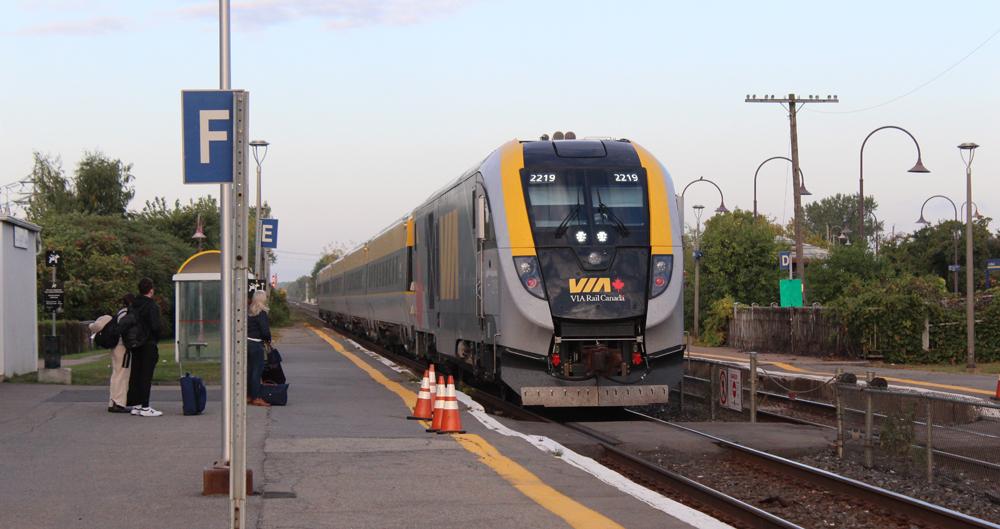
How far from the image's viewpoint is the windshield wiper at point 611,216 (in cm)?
1498

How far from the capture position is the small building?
60.3 ft

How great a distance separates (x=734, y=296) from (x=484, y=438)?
112 feet

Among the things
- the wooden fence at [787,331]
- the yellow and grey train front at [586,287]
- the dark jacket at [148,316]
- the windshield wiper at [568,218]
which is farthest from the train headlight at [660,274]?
the wooden fence at [787,331]

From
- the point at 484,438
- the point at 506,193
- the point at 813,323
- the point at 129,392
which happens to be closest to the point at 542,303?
the point at 506,193

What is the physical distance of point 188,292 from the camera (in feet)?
80.4

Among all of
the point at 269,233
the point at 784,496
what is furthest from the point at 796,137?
the point at 784,496

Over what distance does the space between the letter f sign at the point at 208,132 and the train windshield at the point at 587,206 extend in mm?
7542

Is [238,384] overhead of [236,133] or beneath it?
beneath

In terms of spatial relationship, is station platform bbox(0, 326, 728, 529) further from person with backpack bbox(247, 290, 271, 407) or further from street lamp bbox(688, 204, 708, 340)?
street lamp bbox(688, 204, 708, 340)

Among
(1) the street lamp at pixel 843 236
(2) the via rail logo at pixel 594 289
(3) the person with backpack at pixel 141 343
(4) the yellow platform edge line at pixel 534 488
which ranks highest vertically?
(1) the street lamp at pixel 843 236

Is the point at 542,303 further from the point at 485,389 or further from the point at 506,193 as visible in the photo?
the point at 485,389

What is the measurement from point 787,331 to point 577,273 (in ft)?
74.1

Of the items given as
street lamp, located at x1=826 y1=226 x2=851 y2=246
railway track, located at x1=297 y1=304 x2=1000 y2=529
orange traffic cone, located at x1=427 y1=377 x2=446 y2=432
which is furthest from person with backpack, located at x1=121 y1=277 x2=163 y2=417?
street lamp, located at x1=826 y1=226 x2=851 y2=246

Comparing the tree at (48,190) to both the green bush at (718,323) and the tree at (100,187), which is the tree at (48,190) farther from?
the green bush at (718,323)
